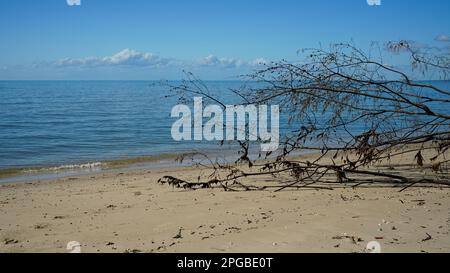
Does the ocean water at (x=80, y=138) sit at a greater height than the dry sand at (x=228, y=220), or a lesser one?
lesser

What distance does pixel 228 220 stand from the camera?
6418 millimetres

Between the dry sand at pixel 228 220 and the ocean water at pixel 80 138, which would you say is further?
the ocean water at pixel 80 138

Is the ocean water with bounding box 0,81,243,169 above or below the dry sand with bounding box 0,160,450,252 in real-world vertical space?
below

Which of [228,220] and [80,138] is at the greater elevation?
[228,220]

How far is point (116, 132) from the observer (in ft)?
76.5

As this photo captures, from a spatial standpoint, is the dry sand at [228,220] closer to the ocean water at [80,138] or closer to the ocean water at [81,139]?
the ocean water at [81,139]

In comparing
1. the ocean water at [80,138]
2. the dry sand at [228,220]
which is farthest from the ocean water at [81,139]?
the dry sand at [228,220]

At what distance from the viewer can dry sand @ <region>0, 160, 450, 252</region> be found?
16.8 feet

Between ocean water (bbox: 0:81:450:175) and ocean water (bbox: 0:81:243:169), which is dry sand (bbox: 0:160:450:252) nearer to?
ocean water (bbox: 0:81:450:175)

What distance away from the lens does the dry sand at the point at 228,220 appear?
16.8ft

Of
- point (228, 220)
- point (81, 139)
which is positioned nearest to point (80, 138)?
point (81, 139)

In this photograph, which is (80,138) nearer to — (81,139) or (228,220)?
(81,139)

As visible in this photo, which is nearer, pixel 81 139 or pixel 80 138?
→ pixel 81 139

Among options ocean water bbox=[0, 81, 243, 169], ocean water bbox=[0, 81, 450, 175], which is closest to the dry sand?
ocean water bbox=[0, 81, 450, 175]
